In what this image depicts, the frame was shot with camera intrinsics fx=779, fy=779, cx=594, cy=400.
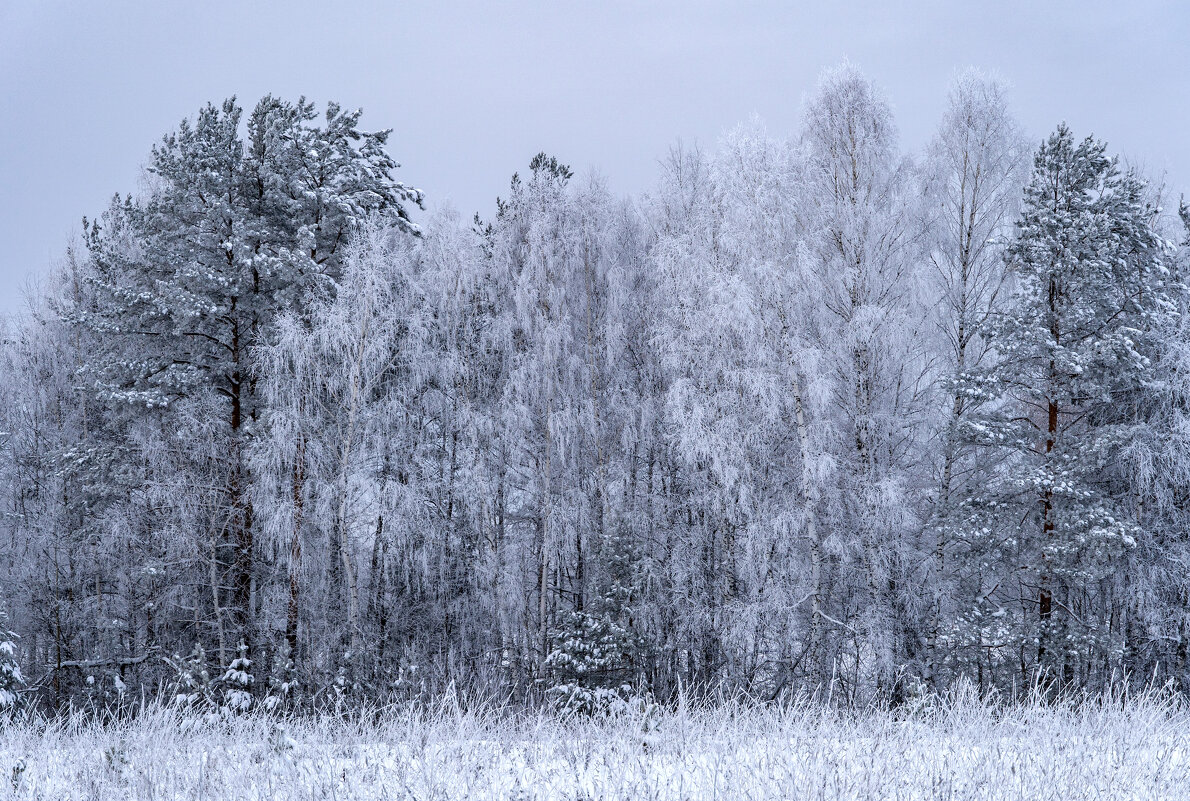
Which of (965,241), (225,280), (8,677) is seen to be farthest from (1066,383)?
(8,677)

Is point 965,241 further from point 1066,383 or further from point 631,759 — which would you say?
point 631,759

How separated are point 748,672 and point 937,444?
514 centimetres

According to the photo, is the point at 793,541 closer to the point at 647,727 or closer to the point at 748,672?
the point at 748,672

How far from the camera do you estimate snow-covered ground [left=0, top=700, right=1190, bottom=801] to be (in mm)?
4734

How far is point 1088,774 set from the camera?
16.0 feet

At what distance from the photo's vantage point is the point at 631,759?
549 centimetres

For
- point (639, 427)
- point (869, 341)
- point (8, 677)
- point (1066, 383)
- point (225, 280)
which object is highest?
point (225, 280)

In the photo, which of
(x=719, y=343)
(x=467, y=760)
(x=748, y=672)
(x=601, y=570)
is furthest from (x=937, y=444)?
(x=467, y=760)

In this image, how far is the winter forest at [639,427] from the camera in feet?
39.4

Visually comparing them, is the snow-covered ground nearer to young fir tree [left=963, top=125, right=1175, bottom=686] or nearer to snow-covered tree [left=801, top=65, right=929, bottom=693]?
young fir tree [left=963, top=125, right=1175, bottom=686]

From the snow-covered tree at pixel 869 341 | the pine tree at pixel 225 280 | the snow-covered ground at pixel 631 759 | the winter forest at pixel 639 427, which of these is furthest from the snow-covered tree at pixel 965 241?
the pine tree at pixel 225 280

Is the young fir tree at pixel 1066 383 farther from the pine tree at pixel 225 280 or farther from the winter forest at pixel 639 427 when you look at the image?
the pine tree at pixel 225 280

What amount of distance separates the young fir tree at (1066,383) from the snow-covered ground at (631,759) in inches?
186

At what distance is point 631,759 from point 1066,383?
32.4ft
